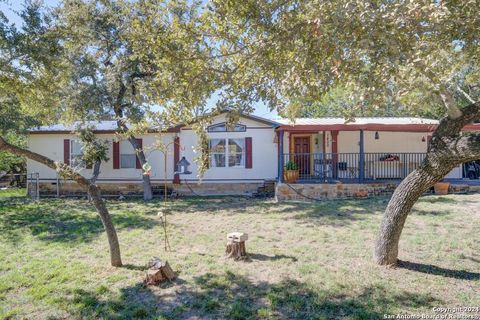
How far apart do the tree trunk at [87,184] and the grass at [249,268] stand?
0.31 meters

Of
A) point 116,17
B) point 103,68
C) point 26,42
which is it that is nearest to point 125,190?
point 103,68

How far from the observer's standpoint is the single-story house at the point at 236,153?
13.5 meters

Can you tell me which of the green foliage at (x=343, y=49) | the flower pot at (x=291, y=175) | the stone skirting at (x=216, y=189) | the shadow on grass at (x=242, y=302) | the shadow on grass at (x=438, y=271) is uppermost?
the green foliage at (x=343, y=49)

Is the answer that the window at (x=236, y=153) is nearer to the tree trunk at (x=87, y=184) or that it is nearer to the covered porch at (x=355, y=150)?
the covered porch at (x=355, y=150)

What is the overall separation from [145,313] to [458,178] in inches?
511

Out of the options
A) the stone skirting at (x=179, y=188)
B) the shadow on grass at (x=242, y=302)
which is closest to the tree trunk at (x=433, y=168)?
the shadow on grass at (x=242, y=302)

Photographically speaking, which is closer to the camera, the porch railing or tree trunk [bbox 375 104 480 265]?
tree trunk [bbox 375 104 480 265]

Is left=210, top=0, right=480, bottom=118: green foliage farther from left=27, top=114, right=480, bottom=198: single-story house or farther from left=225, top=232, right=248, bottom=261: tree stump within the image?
left=27, top=114, right=480, bottom=198: single-story house

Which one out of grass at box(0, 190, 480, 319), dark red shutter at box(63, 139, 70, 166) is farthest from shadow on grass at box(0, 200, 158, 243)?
dark red shutter at box(63, 139, 70, 166)

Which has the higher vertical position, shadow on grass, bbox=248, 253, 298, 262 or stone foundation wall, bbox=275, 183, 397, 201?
stone foundation wall, bbox=275, 183, 397, 201

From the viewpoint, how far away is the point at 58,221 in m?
9.02

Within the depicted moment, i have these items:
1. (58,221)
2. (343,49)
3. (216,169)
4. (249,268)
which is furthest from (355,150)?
(343,49)

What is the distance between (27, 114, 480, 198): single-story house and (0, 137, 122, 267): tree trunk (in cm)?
816

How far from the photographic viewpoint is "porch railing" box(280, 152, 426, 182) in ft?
41.3
